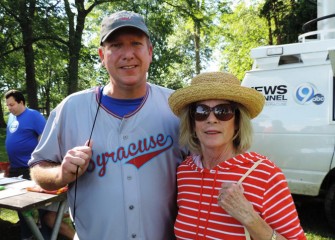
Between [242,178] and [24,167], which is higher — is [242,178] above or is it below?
above

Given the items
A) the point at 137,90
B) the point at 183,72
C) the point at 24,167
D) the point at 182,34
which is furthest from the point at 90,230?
the point at 183,72

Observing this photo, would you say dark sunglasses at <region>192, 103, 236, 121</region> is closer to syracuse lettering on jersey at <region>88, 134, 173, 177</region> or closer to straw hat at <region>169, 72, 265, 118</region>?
straw hat at <region>169, 72, 265, 118</region>

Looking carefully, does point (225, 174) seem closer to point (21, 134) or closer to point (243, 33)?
point (21, 134)

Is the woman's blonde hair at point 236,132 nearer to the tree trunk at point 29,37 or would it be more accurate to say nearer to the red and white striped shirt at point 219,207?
the red and white striped shirt at point 219,207

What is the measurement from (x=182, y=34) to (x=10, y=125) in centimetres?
3193

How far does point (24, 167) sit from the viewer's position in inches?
207

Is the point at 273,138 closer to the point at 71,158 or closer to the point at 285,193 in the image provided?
the point at 285,193

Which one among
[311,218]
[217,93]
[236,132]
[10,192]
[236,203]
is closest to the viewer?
[236,203]

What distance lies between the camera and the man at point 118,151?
1.83m

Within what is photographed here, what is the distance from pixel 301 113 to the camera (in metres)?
4.98

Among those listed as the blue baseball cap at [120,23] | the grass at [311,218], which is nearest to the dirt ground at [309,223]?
the grass at [311,218]

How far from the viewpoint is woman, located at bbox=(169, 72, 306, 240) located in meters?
1.61

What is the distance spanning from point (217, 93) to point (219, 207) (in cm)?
56

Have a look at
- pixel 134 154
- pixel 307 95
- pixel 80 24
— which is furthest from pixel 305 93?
pixel 80 24
